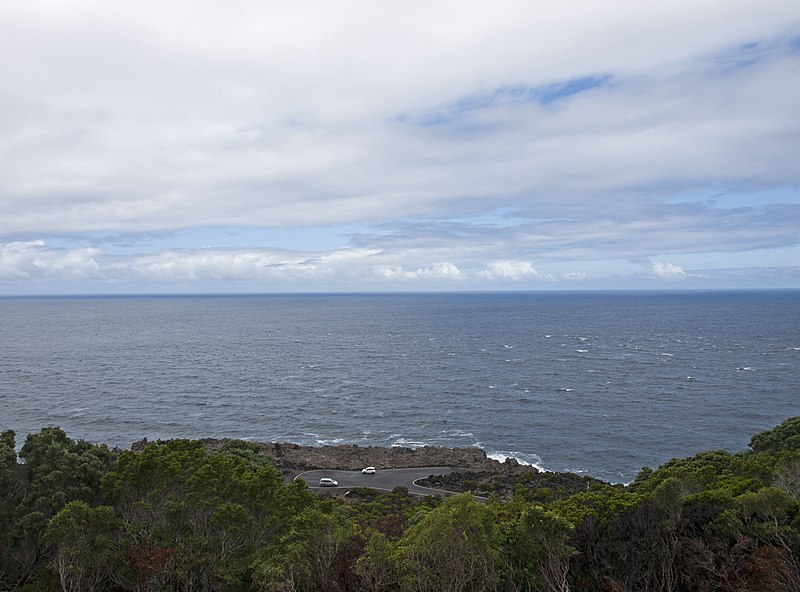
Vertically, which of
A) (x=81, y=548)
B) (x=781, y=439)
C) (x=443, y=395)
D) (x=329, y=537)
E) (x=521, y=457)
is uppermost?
(x=329, y=537)

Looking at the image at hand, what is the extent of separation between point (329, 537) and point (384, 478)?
121 feet

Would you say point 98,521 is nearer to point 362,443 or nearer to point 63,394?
A: point 362,443

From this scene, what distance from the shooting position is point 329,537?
24.4 meters

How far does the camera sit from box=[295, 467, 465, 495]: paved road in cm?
5691

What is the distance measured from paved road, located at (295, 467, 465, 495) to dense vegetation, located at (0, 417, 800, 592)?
27252 mm

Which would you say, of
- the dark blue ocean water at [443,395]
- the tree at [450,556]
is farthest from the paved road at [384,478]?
the tree at [450,556]

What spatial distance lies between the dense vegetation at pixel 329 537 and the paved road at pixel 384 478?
2725cm

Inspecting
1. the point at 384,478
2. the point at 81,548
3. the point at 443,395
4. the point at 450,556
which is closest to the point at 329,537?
the point at 450,556

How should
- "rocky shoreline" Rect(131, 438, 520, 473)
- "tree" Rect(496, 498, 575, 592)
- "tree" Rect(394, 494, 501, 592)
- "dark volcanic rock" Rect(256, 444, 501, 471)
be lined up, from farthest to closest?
"dark volcanic rock" Rect(256, 444, 501, 471) < "rocky shoreline" Rect(131, 438, 520, 473) < "tree" Rect(496, 498, 575, 592) < "tree" Rect(394, 494, 501, 592)

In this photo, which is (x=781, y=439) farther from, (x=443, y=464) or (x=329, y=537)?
(x=329, y=537)

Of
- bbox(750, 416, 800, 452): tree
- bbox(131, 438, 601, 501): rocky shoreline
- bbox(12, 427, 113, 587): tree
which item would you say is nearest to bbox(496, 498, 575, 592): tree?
bbox(12, 427, 113, 587): tree

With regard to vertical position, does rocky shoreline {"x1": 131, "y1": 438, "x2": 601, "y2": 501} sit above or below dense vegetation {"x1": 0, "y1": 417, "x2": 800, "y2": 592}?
below

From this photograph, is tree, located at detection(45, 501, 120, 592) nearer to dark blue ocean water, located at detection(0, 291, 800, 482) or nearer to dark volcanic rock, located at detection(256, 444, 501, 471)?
dark volcanic rock, located at detection(256, 444, 501, 471)

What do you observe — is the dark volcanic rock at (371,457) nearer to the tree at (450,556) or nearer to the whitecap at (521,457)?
the whitecap at (521,457)
